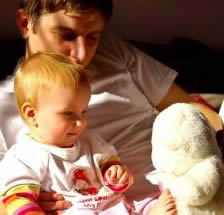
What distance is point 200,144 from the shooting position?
0.99 meters

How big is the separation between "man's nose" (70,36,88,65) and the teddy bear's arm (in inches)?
16.9

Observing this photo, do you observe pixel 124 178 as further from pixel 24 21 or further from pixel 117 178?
pixel 24 21

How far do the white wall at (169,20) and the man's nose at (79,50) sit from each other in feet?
1.84

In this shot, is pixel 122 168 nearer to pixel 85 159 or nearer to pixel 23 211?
pixel 85 159

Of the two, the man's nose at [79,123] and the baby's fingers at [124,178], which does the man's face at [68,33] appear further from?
the baby's fingers at [124,178]

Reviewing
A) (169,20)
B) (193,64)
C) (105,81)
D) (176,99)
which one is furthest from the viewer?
(169,20)

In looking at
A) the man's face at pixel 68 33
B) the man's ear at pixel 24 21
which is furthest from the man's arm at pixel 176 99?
the man's ear at pixel 24 21

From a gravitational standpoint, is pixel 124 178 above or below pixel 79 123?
below

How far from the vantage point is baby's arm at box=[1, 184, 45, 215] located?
109 cm

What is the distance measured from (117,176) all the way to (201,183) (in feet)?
0.92

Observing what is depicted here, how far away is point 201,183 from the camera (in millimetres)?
960

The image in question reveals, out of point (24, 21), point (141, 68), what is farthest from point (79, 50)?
point (141, 68)

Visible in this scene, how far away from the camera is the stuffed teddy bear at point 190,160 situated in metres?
0.97

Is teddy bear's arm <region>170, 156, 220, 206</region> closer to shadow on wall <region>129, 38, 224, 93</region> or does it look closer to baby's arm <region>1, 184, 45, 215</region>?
baby's arm <region>1, 184, 45, 215</region>
